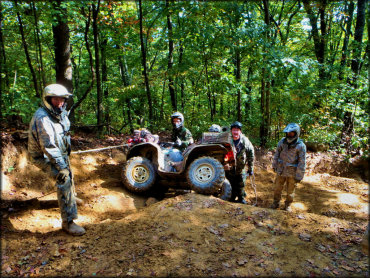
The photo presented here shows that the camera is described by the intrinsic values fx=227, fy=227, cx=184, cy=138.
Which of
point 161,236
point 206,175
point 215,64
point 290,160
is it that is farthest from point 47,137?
point 215,64

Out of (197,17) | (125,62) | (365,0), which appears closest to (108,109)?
(125,62)

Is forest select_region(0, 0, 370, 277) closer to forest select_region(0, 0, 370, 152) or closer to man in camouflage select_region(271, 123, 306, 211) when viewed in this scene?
forest select_region(0, 0, 370, 152)

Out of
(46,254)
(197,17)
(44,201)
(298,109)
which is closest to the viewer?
(46,254)

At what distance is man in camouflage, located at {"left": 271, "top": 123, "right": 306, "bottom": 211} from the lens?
5066mm

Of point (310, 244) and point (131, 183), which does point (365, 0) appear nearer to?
point (310, 244)

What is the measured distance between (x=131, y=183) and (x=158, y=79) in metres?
5.82

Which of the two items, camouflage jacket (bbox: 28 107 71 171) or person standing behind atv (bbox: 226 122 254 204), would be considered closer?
camouflage jacket (bbox: 28 107 71 171)

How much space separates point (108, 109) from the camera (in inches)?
438

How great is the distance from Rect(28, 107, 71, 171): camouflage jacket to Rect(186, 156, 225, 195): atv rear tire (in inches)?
102

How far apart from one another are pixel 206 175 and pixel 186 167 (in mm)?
549

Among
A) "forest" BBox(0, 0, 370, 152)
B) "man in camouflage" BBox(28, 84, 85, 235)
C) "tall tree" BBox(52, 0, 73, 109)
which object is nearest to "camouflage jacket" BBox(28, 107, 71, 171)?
"man in camouflage" BBox(28, 84, 85, 235)

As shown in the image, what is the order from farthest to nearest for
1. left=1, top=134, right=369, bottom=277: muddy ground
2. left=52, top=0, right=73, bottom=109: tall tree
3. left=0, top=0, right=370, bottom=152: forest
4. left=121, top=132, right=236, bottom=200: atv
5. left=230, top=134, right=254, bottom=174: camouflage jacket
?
left=52, top=0, right=73, bottom=109: tall tree, left=0, top=0, right=370, bottom=152: forest, left=230, top=134, right=254, bottom=174: camouflage jacket, left=121, top=132, right=236, bottom=200: atv, left=1, top=134, right=369, bottom=277: muddy ground

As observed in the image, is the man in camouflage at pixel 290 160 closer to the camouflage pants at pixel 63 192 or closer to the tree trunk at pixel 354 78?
the camouflage pants at pixel 63 192

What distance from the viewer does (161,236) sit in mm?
3482
